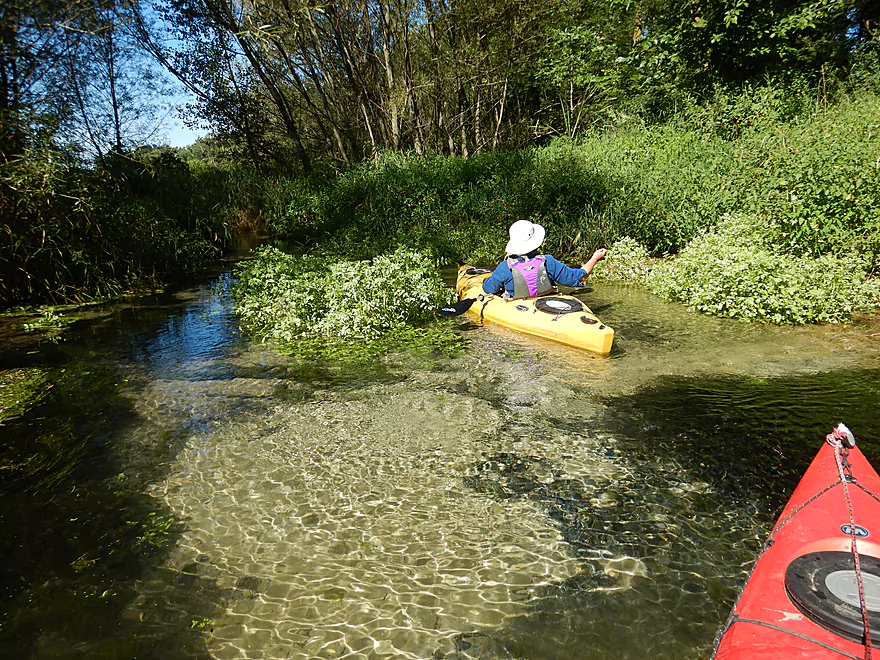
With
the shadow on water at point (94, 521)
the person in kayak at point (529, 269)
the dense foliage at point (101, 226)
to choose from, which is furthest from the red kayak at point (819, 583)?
the dense foliage at point (101, 226)

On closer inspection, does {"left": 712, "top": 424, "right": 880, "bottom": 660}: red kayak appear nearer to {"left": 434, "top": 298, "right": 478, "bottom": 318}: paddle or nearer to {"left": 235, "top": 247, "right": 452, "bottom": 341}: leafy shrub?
{"left": 434, "top": 298, "right": 478, "bottom": 318}: paddle

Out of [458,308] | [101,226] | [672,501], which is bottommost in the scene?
[672,501]

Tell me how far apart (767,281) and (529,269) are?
3.24m

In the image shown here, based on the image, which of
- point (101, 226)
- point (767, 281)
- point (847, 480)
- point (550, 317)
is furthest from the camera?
point (101, 226)

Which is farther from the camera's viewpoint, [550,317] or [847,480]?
[550,317]

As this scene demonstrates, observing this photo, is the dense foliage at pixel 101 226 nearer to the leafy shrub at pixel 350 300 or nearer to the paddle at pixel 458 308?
the leafy shrub at pixel 350 300

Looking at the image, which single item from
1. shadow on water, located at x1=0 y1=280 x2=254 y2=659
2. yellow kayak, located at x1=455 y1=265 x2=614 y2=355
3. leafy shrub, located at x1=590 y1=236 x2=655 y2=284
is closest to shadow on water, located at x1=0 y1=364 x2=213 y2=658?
shadow on water, located at x1=0 y1=280 x2=254 y2=659

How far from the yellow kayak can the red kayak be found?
3370 mm

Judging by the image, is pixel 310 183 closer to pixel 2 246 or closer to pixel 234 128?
pixel 234 128

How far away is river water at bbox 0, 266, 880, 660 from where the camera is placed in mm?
2691

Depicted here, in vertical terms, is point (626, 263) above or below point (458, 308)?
above

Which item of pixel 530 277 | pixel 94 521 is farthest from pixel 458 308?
pixel 94 521

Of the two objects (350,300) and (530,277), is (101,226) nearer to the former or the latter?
(350,300)

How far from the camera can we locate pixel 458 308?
7484 millimetres
